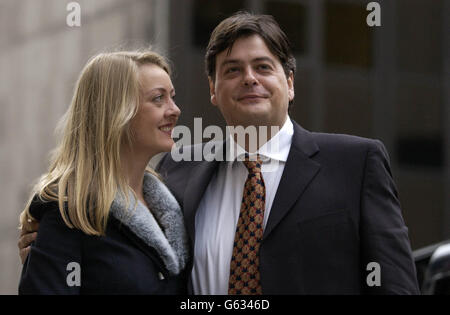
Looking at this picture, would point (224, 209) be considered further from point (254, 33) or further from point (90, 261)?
point (254, 33)

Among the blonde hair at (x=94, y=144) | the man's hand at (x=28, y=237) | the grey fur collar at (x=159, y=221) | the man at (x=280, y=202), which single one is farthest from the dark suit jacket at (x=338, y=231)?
the man's hand at (x=28, y=237)

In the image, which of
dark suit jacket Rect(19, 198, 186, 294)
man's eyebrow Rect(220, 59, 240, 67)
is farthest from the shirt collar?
dark suit jacket Rect(19, 198, 186, 294)

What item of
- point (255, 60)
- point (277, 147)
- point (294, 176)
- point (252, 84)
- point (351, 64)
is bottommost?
point (294, 176)

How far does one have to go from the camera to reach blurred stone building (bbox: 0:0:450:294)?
1390 cm

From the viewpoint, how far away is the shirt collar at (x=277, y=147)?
12.8 ft

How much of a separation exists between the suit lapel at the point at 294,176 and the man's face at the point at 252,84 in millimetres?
199

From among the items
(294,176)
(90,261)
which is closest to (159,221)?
(90,261)

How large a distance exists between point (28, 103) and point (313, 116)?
7.74m

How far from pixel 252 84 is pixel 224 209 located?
650 millimetres

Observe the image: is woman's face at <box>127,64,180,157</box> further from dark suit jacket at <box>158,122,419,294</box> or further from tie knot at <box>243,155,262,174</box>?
dark suit jacket at <box>158,122,419,294</box>

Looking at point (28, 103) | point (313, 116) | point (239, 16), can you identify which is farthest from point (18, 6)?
point (239, 16)

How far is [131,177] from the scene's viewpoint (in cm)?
396

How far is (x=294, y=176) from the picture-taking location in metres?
3.71

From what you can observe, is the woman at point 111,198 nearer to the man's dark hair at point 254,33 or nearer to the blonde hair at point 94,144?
the blonde hair at point 94,144
